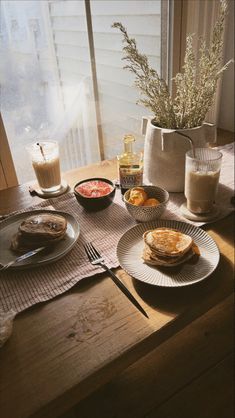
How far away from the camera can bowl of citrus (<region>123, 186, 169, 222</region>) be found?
0.75 meters

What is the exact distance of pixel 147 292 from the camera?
0.60 meters

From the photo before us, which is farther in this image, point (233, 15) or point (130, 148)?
point (233, 15)

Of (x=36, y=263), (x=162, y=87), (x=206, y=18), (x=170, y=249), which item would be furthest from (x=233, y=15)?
(x=36, y=263)

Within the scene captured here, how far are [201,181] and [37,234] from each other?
41 centimetres

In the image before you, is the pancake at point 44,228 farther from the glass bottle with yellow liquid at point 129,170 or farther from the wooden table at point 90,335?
the glass bottle with yellow liquid at point 129,170

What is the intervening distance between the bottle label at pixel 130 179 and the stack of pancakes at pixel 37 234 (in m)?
0.26

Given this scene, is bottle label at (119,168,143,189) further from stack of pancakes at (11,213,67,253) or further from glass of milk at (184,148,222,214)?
stack of pancakes at (11,213,67,253)

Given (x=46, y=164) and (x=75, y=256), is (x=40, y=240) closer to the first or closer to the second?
(x=75, y=256)

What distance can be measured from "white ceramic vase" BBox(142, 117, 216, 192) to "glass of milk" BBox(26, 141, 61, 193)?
0.90 feet

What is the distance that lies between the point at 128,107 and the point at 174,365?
120 centimetres

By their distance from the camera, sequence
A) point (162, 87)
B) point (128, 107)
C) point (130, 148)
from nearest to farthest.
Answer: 1. point (162, 87)
2. point (130, 148)
3. point (128, 107)

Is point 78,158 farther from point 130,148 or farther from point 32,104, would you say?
point 130,148

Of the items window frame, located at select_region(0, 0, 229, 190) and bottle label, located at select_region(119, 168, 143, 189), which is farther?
window frame, located at select_region(0, 0, 229, 190)

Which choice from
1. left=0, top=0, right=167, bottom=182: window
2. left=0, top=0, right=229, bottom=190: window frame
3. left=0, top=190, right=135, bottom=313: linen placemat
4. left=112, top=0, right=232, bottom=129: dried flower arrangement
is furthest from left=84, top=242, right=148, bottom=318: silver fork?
left=0, top=0, right=167, bottom=182: window
